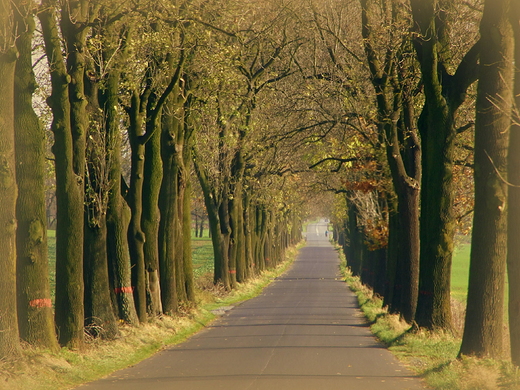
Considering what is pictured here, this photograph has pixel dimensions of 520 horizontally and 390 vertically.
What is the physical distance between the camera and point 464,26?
→ 1914 cm

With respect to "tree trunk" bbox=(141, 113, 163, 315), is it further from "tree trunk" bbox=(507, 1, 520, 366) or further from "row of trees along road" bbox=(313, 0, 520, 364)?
"tree trunk" bbox=(507, 1, 520, 366)

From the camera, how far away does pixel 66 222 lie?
46.4 ft

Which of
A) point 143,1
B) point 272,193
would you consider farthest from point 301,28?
point 272,193

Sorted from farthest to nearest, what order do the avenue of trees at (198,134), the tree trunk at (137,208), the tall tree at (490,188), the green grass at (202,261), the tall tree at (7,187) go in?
the green grass at (202,261) < the tree trunk at (137,208) < the avenue of trees at (198,134) < the tall tree at (490,188) < the tall tree at (7,187)

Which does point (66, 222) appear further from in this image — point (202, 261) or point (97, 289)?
point (202, 261)

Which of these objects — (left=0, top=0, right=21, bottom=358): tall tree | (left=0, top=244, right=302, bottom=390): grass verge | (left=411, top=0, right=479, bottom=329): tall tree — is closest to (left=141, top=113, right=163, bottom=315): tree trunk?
(left=0, top=244, right=302, bottom=390): grass verge

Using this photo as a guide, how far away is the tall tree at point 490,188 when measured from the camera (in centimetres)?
1209

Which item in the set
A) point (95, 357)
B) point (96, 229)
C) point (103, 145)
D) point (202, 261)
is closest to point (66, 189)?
point (96, 229)

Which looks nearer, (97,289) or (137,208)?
(97,289)

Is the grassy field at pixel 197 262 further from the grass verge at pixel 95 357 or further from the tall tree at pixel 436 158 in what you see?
the tall tree at pixel 436 158

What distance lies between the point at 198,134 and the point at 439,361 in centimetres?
1741

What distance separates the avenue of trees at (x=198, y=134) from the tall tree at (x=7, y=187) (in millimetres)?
25

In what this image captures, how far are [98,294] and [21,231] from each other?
3.65 meters

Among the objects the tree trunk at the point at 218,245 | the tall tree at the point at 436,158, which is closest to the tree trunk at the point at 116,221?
the tall tree at the point at 436,158
